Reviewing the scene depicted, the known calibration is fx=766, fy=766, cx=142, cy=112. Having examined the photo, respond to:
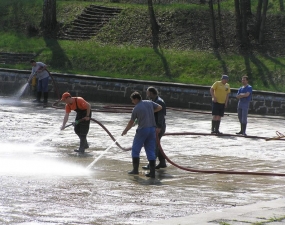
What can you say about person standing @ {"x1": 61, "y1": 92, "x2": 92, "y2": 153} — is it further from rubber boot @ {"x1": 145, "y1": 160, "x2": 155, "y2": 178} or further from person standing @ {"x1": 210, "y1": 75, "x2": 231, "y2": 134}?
person standing @ {"x1": 210, "y1": 75, "x2": 231, "y2": 134}

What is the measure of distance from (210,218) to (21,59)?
27.3m

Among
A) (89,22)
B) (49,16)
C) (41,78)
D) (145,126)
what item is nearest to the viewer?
(145,126)

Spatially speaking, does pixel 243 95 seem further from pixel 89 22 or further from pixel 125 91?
pixel 89 22

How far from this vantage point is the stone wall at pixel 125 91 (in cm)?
2736

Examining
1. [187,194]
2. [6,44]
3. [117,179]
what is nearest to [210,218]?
[187,194]

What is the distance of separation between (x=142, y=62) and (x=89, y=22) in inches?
261

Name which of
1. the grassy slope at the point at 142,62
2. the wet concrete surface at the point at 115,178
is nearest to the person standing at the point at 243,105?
the wet concrete surface at the point at 115,178

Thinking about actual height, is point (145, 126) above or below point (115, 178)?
above

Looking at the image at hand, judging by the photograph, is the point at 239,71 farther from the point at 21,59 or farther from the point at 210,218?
the point at 210,218

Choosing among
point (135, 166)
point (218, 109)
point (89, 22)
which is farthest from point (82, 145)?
point (89, 22)

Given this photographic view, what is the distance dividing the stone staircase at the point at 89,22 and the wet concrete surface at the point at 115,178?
15.7 m

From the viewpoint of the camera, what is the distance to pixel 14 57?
35656mm

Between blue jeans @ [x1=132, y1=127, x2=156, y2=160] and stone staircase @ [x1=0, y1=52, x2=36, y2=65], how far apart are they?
22.3 m

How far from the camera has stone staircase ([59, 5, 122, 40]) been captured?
124ft
